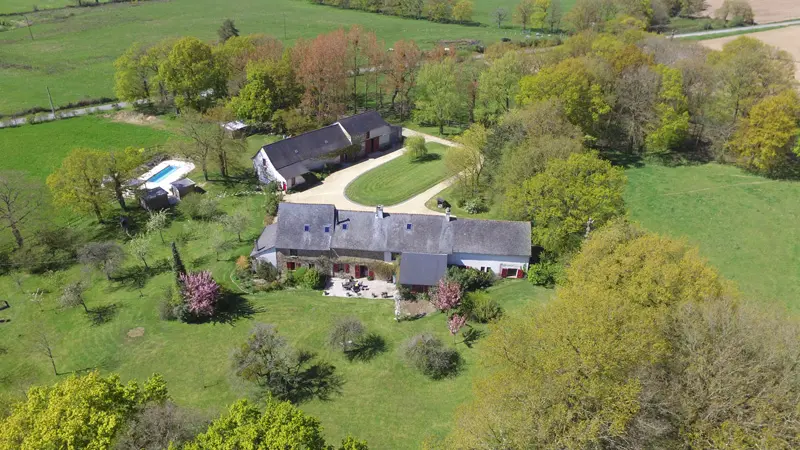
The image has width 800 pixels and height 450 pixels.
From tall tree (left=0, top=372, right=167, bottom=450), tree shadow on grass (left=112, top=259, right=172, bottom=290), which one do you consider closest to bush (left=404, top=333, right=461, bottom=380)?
tall tree (left=0, top=372, right=167, bottom=450)

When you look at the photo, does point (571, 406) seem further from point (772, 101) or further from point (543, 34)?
point (543, 34)

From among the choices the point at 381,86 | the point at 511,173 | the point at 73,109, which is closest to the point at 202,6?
the point at 73,109

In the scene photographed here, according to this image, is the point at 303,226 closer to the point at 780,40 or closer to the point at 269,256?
the point at 269,256

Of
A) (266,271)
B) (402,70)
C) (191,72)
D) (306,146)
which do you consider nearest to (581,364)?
(266,271)

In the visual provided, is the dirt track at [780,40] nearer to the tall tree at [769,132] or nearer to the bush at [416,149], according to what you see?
the tall tree at [769,132]

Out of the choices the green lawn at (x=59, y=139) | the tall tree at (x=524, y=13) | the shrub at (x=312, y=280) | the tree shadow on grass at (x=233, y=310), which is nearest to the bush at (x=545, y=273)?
the shrub at (x=312, y=280)

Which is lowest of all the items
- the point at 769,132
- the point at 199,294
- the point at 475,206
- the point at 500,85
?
the point at 199,294
